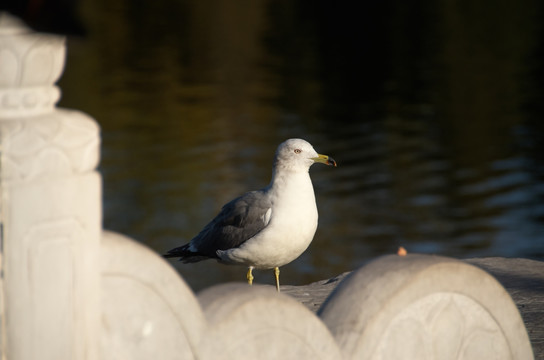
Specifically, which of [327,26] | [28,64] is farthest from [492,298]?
[327,26]

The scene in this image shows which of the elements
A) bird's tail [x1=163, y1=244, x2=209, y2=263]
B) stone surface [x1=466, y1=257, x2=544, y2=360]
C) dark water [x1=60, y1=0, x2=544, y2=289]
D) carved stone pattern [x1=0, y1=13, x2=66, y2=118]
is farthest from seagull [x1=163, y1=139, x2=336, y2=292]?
carved stone pattern [x1=0, y1=13, x2=66, y2=118]

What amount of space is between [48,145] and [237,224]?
9.85 feet

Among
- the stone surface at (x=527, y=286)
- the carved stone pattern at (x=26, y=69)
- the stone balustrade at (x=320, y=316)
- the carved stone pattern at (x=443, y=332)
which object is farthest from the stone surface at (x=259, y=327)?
the stone surface at (x=527, y=286)

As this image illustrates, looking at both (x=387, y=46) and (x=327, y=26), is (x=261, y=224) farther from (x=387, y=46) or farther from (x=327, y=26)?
(x=327, y=26)

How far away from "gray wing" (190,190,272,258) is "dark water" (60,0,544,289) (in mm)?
2653

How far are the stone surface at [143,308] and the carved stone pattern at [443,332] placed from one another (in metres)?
0.62

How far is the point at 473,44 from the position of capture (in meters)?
24.2

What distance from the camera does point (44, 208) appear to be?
195 cm

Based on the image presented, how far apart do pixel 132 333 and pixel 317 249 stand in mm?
7499

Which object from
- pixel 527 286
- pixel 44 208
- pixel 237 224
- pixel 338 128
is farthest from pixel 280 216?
pixel 338 128

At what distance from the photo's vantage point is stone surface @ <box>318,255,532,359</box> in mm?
2521

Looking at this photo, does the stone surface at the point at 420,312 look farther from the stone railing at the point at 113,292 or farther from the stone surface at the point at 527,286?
the stone surface at the point at 527,286

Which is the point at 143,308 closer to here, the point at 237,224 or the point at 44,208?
the point at 44,208

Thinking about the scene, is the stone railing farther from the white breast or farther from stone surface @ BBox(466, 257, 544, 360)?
the white breast
